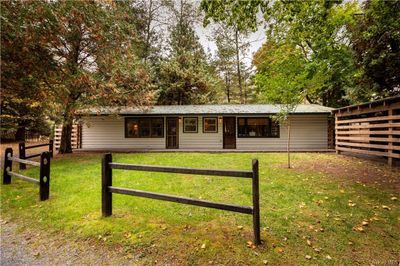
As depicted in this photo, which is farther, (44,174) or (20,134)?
(20,134)

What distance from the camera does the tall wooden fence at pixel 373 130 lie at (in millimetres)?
8234

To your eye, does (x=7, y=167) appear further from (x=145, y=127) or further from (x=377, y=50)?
(x=377, y=50)

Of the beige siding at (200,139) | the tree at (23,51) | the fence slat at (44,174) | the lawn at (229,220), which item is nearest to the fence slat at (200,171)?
the lawn at (229,220)

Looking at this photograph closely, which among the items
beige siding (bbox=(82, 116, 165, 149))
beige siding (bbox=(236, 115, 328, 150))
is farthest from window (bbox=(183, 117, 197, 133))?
beige siding (bbox=(236, 115, 328, 150))

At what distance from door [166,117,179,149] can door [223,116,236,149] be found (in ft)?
11.2

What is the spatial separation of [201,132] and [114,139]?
245 inches

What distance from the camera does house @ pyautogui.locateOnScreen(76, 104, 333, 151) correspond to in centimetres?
1480

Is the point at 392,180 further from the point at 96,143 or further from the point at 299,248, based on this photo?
the point at 96,143

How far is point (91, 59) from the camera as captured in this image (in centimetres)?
1190

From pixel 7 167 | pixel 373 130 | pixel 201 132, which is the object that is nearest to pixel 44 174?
pixel 7 167

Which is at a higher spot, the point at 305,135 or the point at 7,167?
Result: the point at 305,135

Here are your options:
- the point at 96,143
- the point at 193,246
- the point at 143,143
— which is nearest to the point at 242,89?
the point at 143,143

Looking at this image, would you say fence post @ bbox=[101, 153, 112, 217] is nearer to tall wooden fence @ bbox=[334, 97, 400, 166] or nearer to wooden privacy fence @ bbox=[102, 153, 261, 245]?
wooden privacy fence @ bbox=[102, 153, 261, 245]

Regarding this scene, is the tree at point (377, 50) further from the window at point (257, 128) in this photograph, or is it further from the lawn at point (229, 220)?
the window at point (257, 128)
